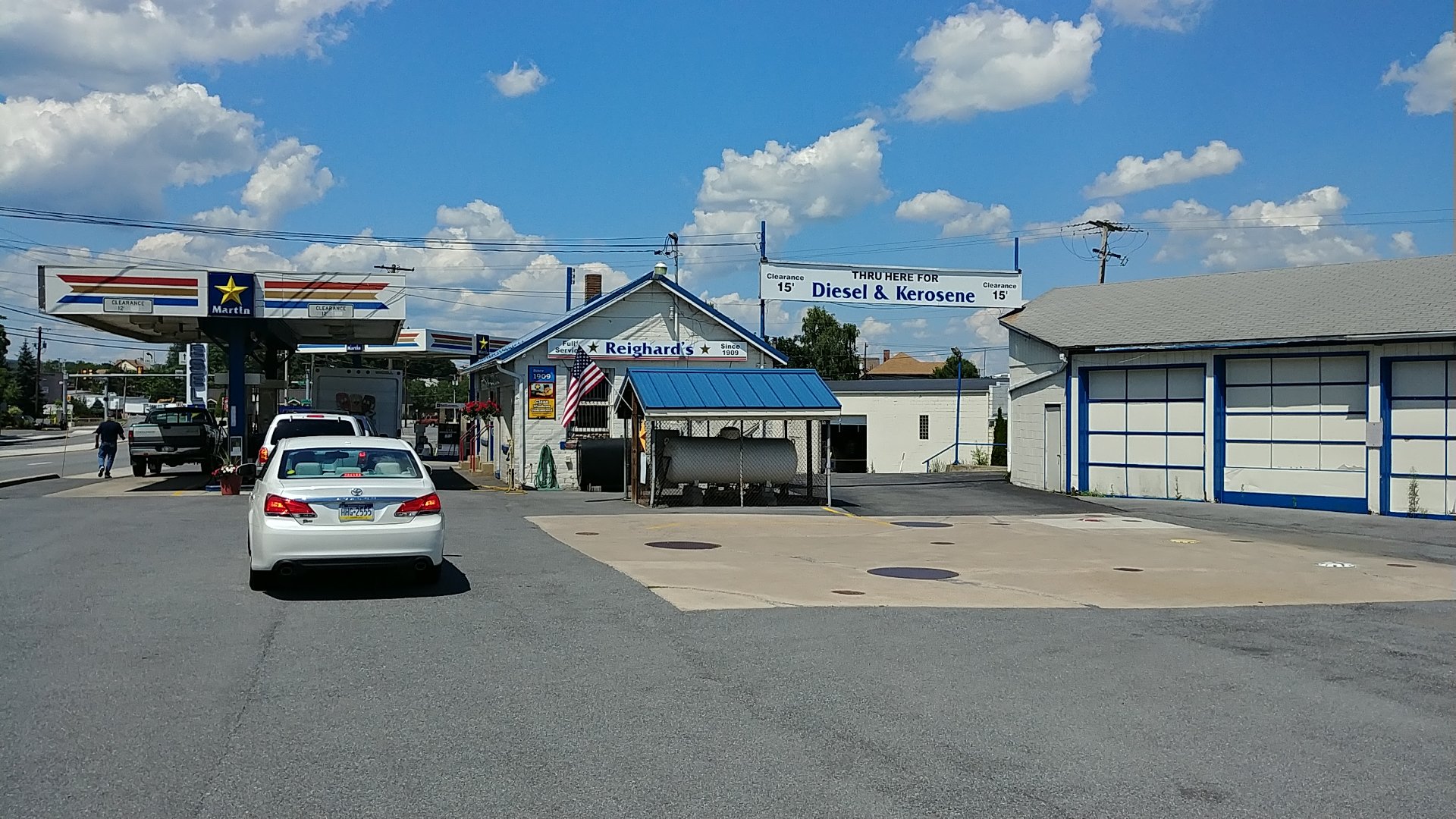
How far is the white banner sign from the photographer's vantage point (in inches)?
1177

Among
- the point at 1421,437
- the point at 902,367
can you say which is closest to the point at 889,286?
the point at 1421,437

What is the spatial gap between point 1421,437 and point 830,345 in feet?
193

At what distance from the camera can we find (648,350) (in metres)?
30.8

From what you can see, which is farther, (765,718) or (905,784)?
(765,718)

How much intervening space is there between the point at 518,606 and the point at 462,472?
28.8m

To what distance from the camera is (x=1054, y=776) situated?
19.8 ft

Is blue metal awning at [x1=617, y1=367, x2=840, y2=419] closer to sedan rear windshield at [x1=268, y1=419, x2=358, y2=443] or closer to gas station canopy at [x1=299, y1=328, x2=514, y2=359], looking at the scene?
sedan rear windshield at [x1=268, y1=419, x2=358, y2=443]

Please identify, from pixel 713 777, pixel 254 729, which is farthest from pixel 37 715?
pixel 713 777

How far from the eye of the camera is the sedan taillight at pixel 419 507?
1165cm

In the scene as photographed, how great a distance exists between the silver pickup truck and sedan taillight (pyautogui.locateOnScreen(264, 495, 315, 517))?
23.0 metres

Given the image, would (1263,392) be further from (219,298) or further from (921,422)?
(219,298)

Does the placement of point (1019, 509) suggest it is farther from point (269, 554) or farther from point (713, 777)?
point (713, 777)

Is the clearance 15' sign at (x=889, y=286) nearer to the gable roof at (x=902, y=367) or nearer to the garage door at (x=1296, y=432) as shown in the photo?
the garage door at (x=1296, y=432)

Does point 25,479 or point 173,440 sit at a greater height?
point 173,440
